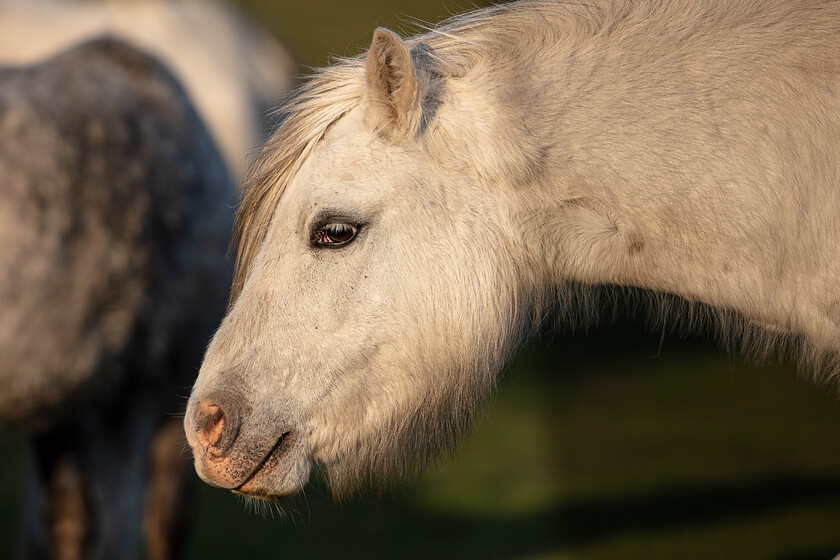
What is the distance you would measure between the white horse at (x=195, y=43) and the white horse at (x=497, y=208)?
3.94 meters

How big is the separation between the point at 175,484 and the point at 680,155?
10.2ft

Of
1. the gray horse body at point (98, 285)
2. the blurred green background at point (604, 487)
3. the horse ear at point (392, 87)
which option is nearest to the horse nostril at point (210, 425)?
the horse ear at point (392, 87)

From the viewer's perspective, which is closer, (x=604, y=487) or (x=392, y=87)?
(x=392, y=87)

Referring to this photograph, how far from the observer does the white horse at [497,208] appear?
2.33 metres

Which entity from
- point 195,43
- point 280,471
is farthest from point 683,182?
point 195,43

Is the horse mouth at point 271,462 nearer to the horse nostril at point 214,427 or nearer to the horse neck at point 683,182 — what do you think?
the horse nostril at point 214,427

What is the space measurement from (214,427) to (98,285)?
1897 mm

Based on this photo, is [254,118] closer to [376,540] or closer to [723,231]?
[376,540]

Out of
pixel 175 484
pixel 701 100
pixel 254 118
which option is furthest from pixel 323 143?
pixel 254 118

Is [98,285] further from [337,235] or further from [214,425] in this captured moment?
A: [337,235]

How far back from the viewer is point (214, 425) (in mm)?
2326

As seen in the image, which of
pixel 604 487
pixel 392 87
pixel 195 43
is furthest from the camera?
pixel 195 43

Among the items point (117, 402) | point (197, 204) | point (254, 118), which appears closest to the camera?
point (117, 402)

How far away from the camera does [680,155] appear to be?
7.72 feet
